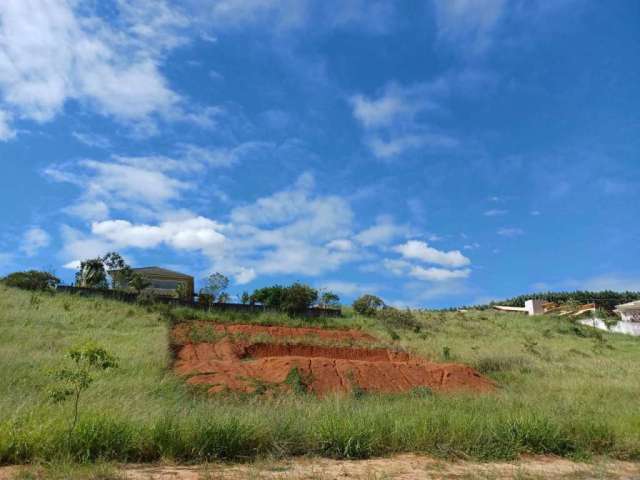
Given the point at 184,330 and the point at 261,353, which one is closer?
the point at 261,353

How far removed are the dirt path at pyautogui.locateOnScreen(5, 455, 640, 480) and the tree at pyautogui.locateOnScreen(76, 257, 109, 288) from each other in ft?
119

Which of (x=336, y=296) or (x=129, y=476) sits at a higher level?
(x=336, y=296)

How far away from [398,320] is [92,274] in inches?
924

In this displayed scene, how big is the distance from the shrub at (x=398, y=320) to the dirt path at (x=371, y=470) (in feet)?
87.0

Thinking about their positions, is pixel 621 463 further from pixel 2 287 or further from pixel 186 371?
pixel 2 287

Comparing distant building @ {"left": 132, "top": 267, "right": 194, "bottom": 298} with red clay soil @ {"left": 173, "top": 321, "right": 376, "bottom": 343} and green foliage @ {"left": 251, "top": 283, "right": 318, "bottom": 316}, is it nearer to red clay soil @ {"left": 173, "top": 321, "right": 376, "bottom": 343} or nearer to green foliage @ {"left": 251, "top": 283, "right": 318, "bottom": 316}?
green foliage @ {"left": 251, "top": 283, "right": 318, "bottom": 316}

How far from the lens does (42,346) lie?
17.9m

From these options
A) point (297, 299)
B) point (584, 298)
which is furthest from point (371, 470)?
point (584, 298)

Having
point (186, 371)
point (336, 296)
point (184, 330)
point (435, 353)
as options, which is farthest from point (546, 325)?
point (186, 371)

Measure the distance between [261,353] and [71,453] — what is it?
18002 mm

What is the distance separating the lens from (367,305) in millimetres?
38375

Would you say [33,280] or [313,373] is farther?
[33,280]

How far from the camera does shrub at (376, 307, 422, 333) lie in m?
34.2

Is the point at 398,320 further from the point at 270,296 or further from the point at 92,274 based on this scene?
the point at 92,274
